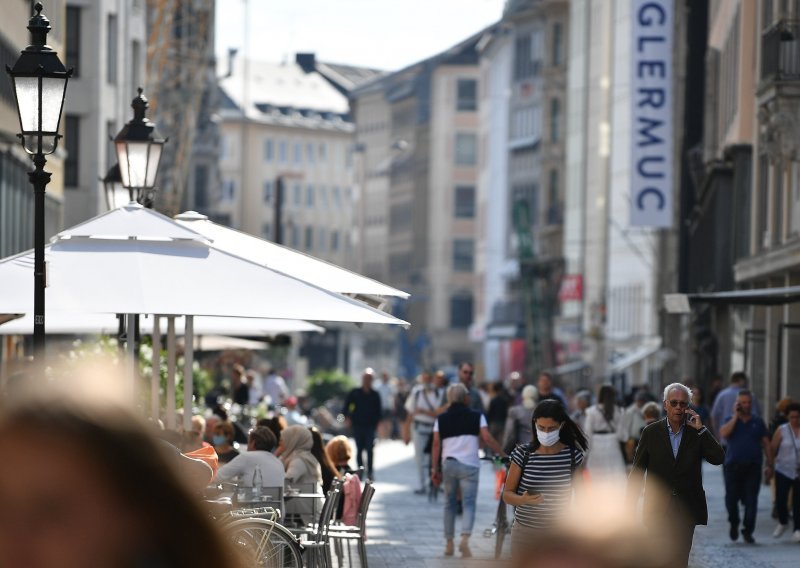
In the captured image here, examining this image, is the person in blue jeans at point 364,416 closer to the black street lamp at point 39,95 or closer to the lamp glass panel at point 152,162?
the lamp glass panel at point 152,162

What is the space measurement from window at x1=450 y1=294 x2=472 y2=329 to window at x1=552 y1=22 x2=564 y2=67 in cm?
4695

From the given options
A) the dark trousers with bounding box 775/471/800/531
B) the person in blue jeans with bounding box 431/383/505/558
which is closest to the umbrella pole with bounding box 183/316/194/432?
the person in blue jeans with bounding box 431/383/505/558

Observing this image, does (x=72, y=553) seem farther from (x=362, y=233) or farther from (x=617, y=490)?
(x=362, y=233)

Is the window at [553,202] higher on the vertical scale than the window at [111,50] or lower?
lower

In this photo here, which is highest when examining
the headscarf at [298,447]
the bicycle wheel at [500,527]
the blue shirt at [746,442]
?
the headscarf at [298,447]

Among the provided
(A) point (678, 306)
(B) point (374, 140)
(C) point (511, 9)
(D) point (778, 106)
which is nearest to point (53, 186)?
(D) point (778, 106)

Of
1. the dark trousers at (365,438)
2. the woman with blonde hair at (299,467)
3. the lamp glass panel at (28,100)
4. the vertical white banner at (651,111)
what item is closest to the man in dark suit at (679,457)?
the woman with blonde hair at (299,467)

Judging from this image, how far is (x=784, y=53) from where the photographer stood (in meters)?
29.1

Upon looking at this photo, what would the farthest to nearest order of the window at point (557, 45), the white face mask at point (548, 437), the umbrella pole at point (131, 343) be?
the window at point (557, 45) → the umbrella pole at point (131, 343) → the white face mask at point (548, 437)

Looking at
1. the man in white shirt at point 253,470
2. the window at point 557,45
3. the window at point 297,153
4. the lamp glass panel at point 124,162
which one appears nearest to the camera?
the man in white shirt at point 253,470

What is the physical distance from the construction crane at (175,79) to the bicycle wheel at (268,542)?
56849mm

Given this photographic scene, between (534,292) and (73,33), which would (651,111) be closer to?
(73,33)

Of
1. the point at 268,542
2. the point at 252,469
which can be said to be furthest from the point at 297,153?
the point at 268,542

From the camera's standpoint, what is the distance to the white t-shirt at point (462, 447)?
1944cm
